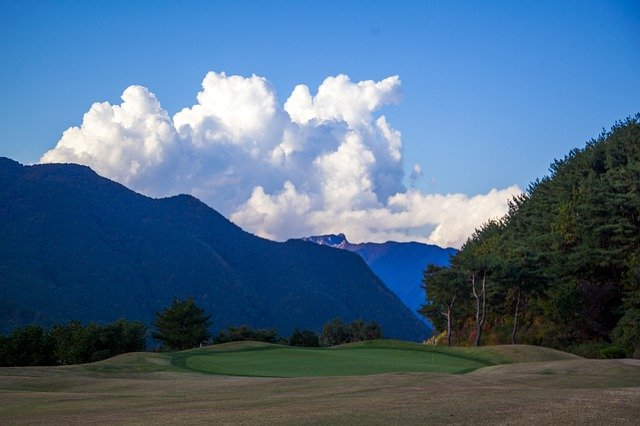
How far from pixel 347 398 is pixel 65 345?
38575 mm

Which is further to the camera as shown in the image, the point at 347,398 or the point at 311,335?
the point at 311,335

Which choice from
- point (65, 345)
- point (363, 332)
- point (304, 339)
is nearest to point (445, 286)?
point (304, 339)

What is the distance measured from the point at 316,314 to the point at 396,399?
121m

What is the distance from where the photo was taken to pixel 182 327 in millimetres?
63531

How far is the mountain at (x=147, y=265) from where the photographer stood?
11056cm

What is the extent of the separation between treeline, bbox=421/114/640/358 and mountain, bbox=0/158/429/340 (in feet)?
203

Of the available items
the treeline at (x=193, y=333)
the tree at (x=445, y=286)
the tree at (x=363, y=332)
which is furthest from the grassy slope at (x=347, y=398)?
the tree at (x=363, y=332)

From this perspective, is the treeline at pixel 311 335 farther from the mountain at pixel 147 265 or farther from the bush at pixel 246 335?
the mountain at pixel 147 265

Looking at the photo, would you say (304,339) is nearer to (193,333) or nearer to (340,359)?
(193,333)

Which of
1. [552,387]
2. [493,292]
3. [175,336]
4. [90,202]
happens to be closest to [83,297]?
[90,202]

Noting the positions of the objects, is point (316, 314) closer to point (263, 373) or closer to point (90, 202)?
point (90, 202)

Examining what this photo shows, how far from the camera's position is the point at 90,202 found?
475 ft

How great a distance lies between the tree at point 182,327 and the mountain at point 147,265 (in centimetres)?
3738

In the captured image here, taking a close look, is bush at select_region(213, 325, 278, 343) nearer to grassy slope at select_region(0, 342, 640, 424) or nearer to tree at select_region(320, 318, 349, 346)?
tree at select_region(320, 318, 349, 346)
